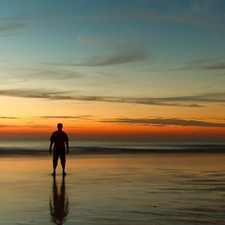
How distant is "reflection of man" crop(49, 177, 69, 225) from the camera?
857cm

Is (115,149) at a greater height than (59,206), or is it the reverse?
(115,149)

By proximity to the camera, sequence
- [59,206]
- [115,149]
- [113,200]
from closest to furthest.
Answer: [59,206]
[113,200]
[115,149]

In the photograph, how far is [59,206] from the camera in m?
10.1

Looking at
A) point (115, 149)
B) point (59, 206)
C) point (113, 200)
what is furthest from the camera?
point (115, 149)

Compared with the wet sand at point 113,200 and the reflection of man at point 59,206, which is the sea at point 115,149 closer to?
the wet sand at point 113,200

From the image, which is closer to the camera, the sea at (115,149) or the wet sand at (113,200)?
the wet sand at (113,200)

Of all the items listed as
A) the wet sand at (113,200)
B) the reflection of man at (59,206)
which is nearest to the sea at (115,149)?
the wet sand at (113,200)

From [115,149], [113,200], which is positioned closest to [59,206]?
[113,200]

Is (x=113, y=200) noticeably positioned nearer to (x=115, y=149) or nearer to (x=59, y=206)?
(x=59, y=206)

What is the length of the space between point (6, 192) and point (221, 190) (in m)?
6.38

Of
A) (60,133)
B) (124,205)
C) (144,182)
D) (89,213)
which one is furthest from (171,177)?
(89,213)

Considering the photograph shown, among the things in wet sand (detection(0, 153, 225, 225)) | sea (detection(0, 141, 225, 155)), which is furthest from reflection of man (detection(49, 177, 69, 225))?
sea (detection(0, 141, 225, 155))

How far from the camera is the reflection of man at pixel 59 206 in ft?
28.1

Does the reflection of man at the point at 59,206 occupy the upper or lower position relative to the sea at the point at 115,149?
lower
